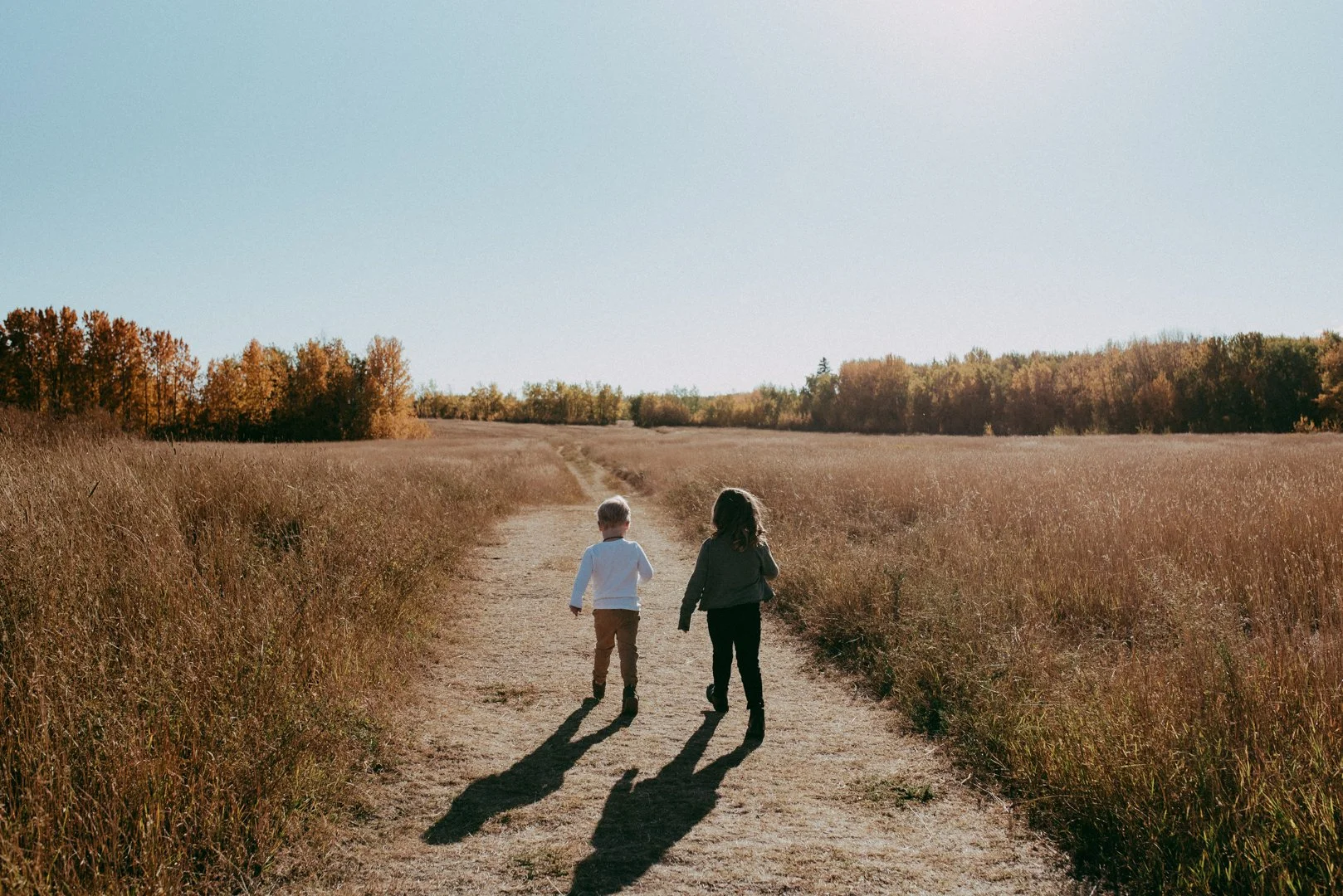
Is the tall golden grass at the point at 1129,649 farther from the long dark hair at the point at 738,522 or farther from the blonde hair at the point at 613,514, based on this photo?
the blonde hair at the point at 613,514

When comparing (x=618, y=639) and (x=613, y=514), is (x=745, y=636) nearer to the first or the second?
(x=618, y=639)

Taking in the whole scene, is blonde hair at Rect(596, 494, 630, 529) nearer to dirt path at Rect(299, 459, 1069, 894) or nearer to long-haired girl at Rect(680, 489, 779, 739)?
long-haired girl at Rect(680, 489, 779, 739)

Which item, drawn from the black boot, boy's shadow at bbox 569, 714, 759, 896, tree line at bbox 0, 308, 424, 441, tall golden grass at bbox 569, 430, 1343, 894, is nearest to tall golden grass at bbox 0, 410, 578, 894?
boy's shadow at bbox 569, 714, 759, 896

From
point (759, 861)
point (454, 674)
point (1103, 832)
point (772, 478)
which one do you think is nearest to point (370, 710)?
point (454, 674)

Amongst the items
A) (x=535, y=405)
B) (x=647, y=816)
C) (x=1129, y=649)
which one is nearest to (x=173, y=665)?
(x=647, y=816)

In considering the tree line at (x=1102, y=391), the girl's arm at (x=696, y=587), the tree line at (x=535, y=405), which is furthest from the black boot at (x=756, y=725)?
the tree line at (x=535, y=405)

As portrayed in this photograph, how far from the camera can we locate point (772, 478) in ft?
53.6

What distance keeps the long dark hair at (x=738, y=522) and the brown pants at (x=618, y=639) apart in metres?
1.12

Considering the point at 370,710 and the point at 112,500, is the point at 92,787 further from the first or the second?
the point at 112,500

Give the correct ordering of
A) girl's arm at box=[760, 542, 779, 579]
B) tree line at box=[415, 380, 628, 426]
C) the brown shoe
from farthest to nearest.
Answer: tree line at box=[415, 380, 628, 426] < the brown shoe < girl's arm at box=[760, 542, 779, 579]

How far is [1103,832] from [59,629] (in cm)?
595

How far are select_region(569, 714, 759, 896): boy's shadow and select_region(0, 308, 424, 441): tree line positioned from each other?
214 feet

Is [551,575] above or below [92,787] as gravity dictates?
below

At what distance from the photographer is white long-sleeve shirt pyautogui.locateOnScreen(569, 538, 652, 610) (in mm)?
5508
